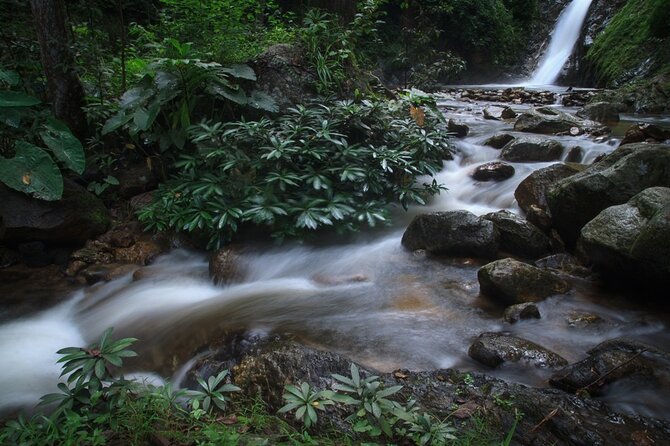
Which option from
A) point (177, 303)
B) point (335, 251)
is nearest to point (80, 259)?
point (177, 303)

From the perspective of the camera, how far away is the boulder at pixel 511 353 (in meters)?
2.72

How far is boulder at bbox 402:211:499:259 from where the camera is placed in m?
4.16

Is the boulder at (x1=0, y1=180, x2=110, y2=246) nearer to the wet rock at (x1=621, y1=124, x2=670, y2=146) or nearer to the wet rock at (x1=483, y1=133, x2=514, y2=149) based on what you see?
the wet rock at (x1=483, y1=133, x2=514, y2=149)

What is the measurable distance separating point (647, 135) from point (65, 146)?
22.4 feet

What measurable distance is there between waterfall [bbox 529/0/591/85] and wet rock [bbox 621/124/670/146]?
10.7 metres

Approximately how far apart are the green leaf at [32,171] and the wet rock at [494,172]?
4.93 meters

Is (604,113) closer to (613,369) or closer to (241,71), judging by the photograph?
(241,71)

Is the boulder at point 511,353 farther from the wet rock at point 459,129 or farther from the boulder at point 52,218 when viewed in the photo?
the wet rock at point 459,129

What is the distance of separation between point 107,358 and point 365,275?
2628mm

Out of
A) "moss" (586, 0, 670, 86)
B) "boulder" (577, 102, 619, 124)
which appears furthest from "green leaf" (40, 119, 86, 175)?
"moss" (586, 0, 670, 86)

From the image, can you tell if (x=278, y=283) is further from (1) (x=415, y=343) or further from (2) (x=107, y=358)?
(2) (x=107, y=358)

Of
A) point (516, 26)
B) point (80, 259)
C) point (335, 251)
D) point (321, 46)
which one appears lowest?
point (335, 251)

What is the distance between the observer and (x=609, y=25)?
13.4 meters

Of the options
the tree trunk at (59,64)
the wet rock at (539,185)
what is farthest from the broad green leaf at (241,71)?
the wet rock at (539,185)
